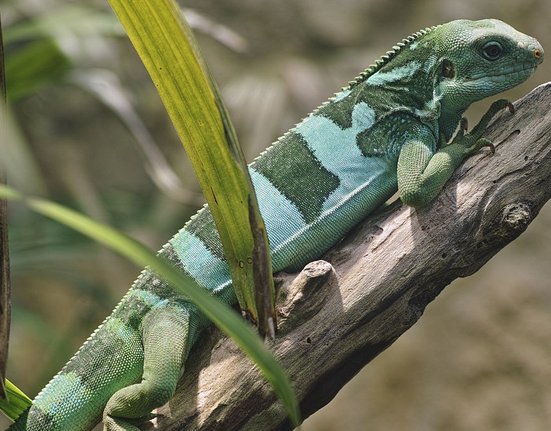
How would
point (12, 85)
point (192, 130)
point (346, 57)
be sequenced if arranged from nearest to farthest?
1. point (192, 130)
2. point (12, 85)
3. point (346, 57)

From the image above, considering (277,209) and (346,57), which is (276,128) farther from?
(277,209)

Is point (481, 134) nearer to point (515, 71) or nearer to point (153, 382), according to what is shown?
point (515, 71)

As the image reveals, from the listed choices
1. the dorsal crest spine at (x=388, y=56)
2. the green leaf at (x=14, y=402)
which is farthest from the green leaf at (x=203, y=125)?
the dorsal crest spine at (x=388, y=56)

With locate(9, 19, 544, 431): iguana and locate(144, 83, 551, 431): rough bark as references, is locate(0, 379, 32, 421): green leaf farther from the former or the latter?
locate(144, 83, 551, 431): rough bark

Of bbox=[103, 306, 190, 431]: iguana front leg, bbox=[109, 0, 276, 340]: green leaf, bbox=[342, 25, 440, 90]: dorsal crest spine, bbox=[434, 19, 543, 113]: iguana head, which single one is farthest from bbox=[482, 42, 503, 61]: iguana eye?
bbox=[103, 306, 190, 431]: iguana front leg

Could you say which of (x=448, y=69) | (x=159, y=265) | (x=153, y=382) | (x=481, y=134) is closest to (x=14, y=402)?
(x=153, y=382)

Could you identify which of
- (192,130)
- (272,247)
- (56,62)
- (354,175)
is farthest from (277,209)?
Answer: (56,62)
